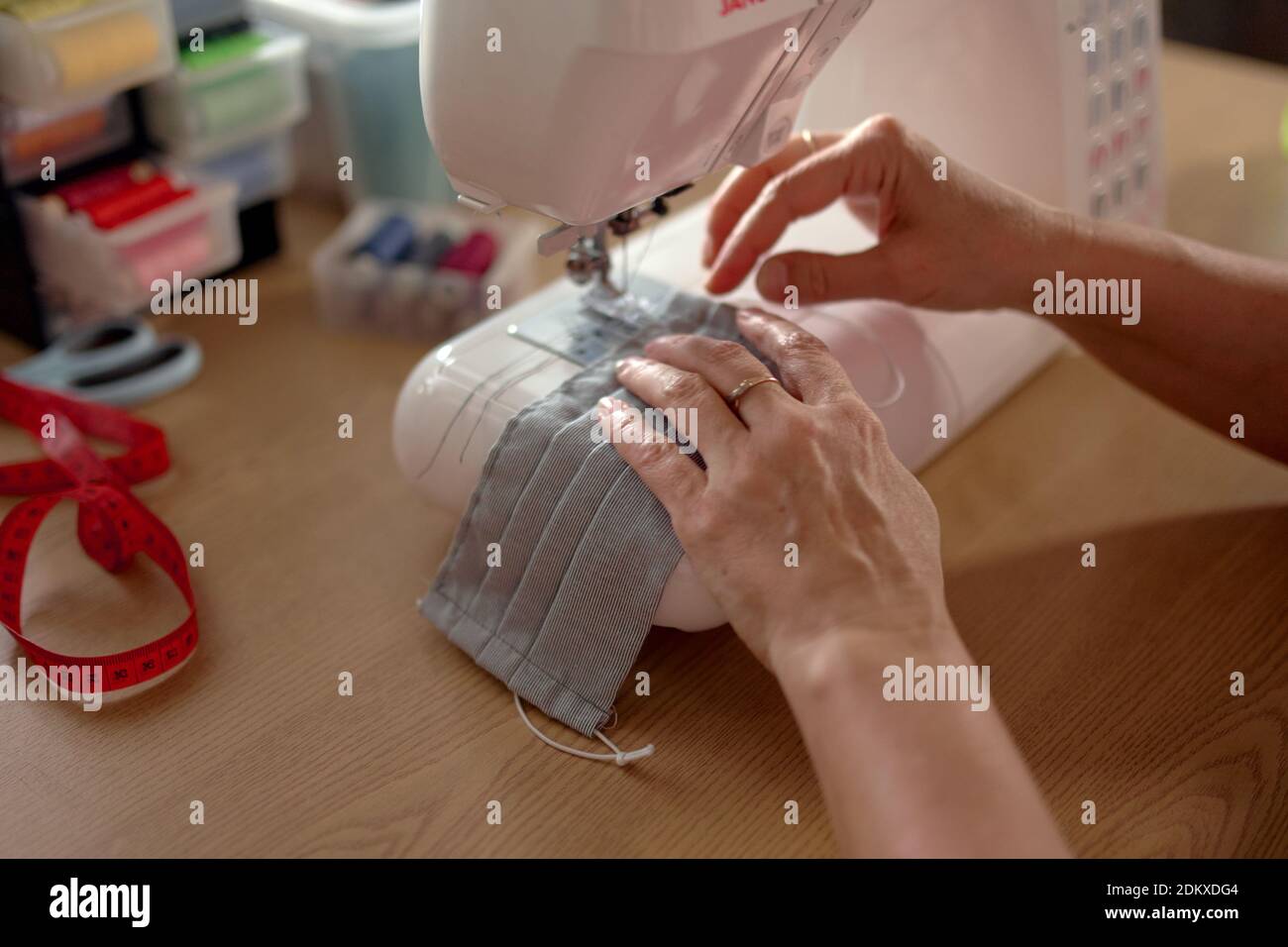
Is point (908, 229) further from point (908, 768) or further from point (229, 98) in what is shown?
point (229, 98)

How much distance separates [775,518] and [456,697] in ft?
0.93

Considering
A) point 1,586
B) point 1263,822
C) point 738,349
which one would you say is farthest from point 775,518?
point 1,586

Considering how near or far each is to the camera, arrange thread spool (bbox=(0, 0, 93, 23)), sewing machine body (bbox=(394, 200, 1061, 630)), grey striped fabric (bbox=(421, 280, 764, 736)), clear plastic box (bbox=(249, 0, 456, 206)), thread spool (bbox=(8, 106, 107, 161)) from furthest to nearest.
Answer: clear plastic box (bbox=(249, 0, 456, 206))
thread spool (bbox=(8, 106, 107, 161))
thread spool (bbox=(0, 0, 93, 23))
sewing machine body (bbox=(394, 200, 1061, 630))
grey striped fabric (bbox=(421, 280, 764, 736))

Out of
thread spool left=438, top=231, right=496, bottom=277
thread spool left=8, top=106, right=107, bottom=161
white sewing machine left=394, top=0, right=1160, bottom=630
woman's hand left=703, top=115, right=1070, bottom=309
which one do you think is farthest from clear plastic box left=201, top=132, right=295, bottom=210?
Answer: woman's hand left=703, top=115, right=1070, bottom=309

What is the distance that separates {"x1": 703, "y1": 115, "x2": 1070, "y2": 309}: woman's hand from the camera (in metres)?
1.11

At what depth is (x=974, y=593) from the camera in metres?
1.09

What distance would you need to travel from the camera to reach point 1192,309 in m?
1.13

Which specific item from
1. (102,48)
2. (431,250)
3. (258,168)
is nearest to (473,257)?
(431,250)

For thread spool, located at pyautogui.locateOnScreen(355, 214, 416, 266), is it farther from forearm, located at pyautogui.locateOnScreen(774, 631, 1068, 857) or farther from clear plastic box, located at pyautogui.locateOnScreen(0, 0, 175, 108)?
forearm, located at pyautogui.locateOnScreen(774, 631, 1068, 857)

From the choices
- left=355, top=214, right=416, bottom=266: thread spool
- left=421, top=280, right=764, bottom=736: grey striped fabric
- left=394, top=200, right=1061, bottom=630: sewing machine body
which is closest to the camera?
left=421, top=280, right=764, bottom=736: grey striped fabric

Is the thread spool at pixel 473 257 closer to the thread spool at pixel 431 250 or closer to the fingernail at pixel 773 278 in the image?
the thread spool at pixel 431 250

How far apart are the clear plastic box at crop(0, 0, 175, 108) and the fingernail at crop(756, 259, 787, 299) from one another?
2.21ft

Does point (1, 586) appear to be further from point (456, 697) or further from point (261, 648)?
point (456, 697)
